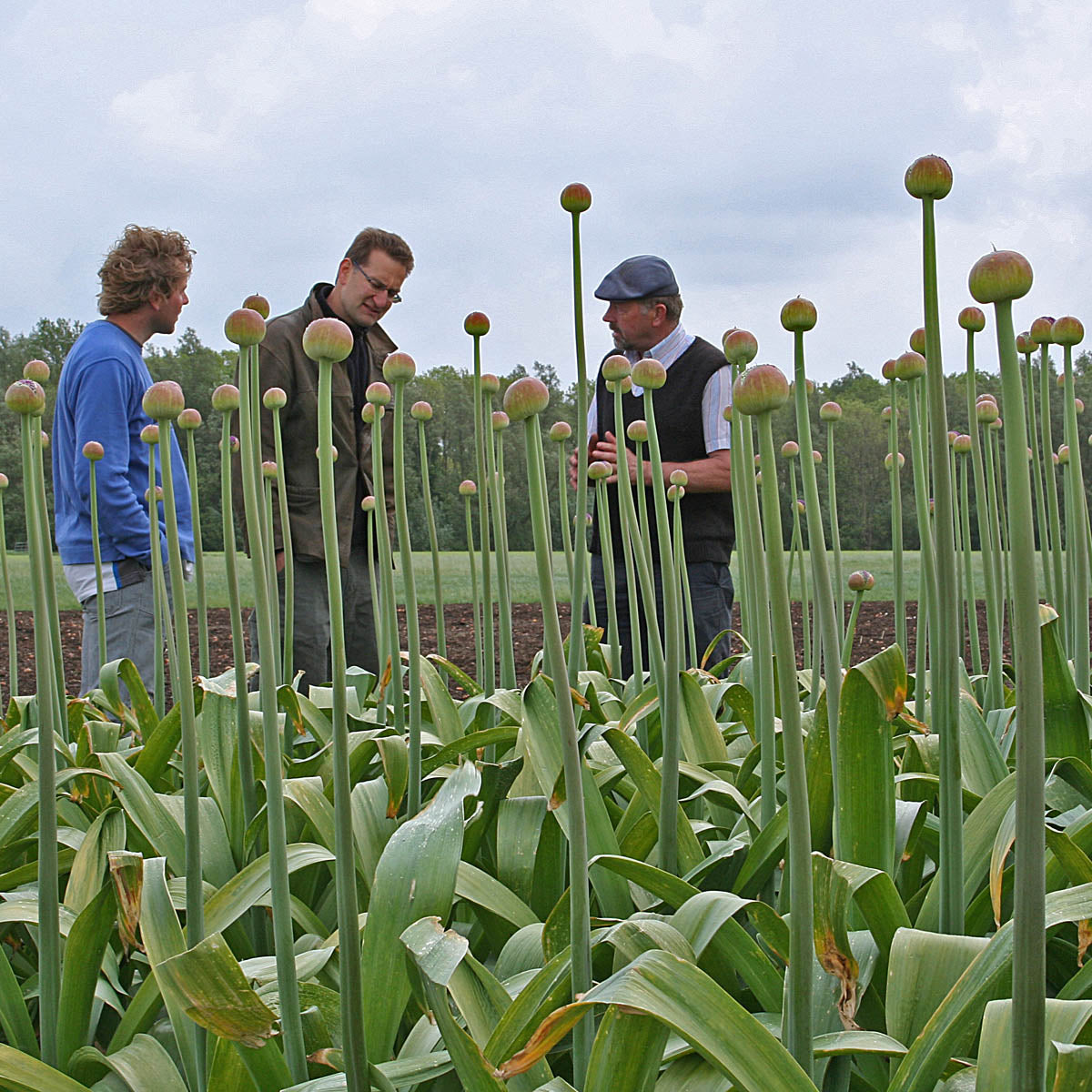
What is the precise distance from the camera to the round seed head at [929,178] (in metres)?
0.83

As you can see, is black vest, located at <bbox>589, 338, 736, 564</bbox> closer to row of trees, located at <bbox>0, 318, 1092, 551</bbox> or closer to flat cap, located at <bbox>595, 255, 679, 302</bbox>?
flat cap, located at <bbox>595, 255, 679, 302</bbox>

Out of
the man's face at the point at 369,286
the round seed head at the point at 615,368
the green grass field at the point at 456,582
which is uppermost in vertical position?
the man's face at the point at 369,286

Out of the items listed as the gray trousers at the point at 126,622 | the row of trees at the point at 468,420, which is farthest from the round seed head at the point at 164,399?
the row of trees at the point at 468,420

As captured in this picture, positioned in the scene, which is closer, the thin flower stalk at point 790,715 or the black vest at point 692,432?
the thin flower stalk at point 790,715

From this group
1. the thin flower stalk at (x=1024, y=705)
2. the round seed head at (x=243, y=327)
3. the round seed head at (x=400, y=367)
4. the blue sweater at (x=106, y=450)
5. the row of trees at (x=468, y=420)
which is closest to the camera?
the thin flower stalk at (x=1024, y=705)

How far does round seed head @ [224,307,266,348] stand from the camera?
3.46 ft

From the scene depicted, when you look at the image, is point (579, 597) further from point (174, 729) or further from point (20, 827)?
point (20, 827)

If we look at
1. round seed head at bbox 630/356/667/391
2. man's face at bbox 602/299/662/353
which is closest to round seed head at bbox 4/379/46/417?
round seed head at bbox 630/356/667/391

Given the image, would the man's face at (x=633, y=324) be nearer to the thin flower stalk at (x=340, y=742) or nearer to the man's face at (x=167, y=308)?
the man's face at (x=167, y=308)

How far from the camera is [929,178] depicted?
2.74ft

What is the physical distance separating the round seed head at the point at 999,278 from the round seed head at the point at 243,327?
0.71 meters

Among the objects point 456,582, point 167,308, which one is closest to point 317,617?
point 167,308

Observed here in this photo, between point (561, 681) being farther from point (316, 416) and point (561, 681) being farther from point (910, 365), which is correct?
point (316, 416)

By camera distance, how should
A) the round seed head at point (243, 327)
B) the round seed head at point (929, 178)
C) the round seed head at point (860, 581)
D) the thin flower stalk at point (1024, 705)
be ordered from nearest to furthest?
1. the thin flower stalk at point (1024, 705)
2. the round seed head at point (929, 178)
3. the round seed head at point (243, 327)
4. the round seed head at point (860, 581)
